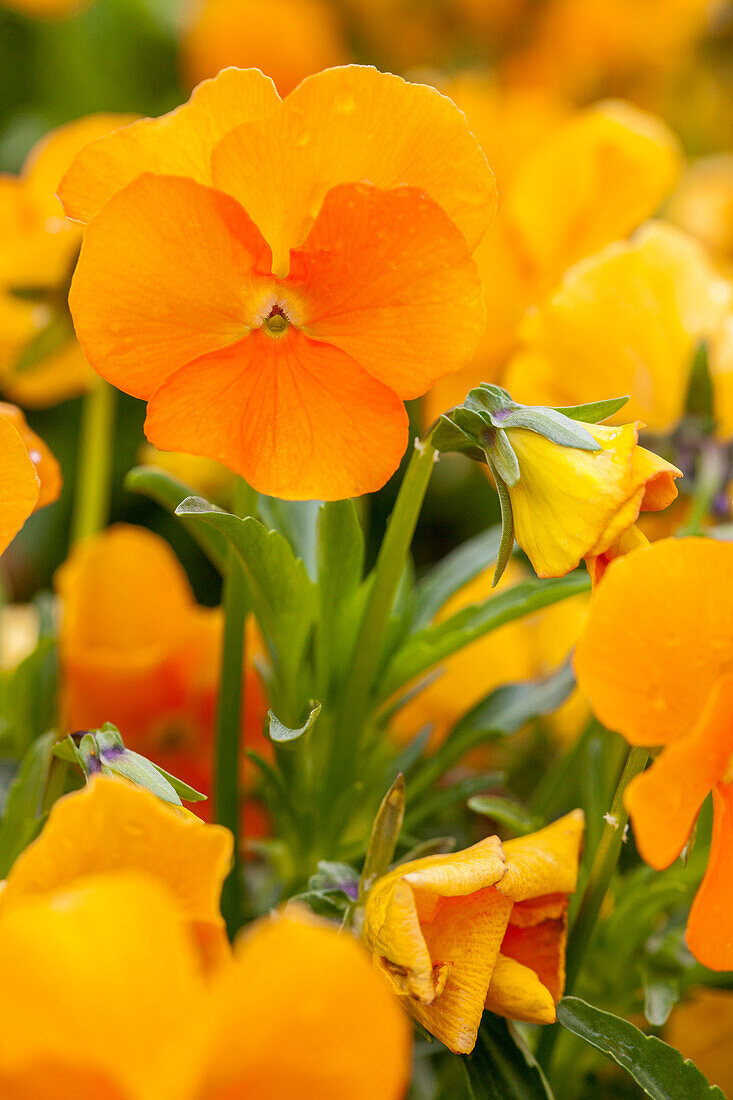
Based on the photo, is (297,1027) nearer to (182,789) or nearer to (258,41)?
(182,789)

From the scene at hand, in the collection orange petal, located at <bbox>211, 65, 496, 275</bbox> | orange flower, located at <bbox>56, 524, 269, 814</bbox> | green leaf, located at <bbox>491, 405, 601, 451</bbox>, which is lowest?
orange flower, located at <bbox>56, 524, 269, 814</bbox>

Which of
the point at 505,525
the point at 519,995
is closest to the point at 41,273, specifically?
the point at 505,525

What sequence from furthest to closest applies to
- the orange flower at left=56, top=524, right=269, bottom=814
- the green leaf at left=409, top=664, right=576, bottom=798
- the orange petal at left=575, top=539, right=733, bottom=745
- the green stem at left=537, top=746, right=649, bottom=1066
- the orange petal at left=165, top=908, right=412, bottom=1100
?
the orange flower at left=56, top=524, right=269, bottom=814
the green leaf at left=409, top=664, right=576, bottom=798
the green stem at left=537, top=746, right=649, bottom=1066
the orange petal at left=575, top=539, right=733, bottom=745
the orange petal at left=165, top=908, right=412, bottom=1100

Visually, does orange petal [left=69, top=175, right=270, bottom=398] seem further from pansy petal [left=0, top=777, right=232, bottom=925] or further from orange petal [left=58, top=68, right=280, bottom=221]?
pansy petal [left=0, top=777, right=232, bottom=925]

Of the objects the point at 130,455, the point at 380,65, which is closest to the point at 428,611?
the point at 130,455

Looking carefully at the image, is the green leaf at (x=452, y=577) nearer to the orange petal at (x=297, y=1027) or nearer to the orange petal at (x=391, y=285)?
the orange petal at (x=391, y=285)

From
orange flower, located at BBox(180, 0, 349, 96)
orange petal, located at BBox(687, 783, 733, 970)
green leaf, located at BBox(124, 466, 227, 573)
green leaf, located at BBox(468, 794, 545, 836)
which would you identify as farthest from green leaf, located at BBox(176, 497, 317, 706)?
orange flower, located at BBox(180, 0, 349, 96)

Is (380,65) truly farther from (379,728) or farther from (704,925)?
(704,925)
